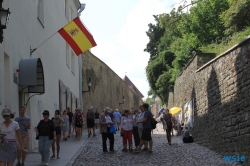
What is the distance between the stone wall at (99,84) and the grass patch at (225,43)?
437 inches

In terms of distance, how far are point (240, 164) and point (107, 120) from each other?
565 cm

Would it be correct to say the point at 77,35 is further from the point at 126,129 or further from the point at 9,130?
the point at 9,130

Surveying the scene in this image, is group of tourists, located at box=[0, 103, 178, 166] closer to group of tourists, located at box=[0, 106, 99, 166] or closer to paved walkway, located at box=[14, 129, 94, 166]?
group of tourists, located at box=[0, 106, 99, 166]

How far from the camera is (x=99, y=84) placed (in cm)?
3912

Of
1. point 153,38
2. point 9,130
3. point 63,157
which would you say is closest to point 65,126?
point 63,157

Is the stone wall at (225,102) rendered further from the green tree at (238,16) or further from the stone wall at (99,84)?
the stone wall at (99,84)

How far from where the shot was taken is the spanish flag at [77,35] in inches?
655

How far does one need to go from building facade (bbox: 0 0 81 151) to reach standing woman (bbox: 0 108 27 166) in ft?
9.05

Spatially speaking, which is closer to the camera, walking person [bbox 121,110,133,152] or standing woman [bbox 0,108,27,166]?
standing woman [bbox 0,108,27,166]

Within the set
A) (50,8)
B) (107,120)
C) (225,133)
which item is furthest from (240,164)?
(50,8)

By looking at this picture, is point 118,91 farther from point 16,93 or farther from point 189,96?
point 16,93

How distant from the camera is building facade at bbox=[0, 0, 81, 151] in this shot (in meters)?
12.2

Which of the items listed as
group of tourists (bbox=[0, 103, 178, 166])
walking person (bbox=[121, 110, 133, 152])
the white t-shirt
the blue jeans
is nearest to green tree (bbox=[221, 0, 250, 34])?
group of tourists (bbox=[0, 103, 178, 166])

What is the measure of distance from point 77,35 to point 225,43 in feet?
25.4
